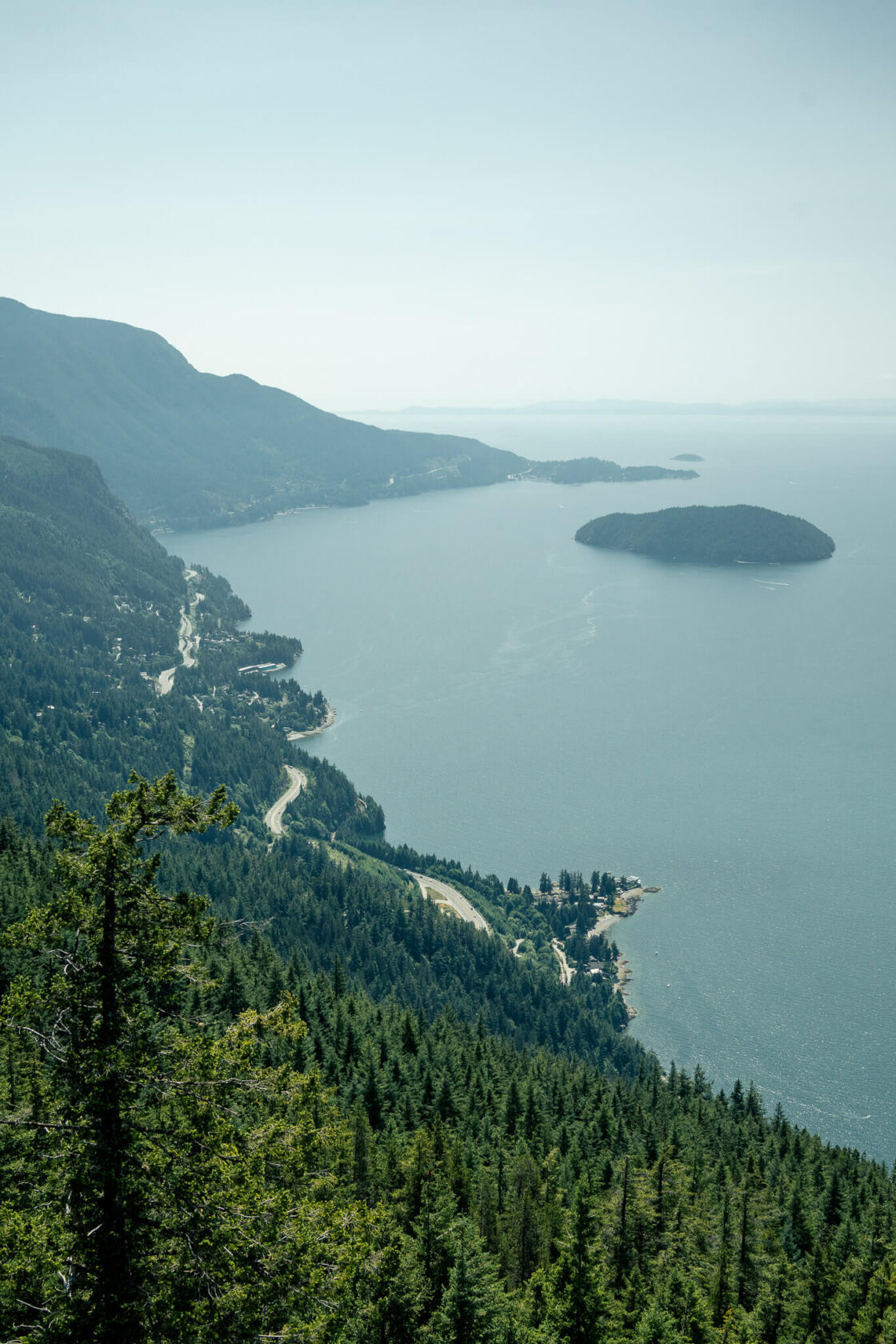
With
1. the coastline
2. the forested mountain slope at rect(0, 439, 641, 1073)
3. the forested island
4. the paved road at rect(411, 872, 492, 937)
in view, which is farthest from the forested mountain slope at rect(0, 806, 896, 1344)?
the paved road at rect(411, 872, 492, 937)

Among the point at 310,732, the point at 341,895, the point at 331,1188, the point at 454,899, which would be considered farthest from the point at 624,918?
the point at 331,1188

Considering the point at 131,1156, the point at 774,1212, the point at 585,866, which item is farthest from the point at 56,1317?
the point at 585,866

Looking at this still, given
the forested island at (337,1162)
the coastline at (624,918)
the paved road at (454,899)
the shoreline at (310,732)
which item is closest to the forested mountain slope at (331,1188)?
the forested island at (337,1162)

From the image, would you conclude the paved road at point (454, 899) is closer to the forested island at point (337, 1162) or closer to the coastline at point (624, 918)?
the coastline at point (624, 918)

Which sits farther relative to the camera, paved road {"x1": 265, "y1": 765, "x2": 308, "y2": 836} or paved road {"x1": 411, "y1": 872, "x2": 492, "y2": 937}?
paved road {"x1": 265, "y1": 765, "x2": 308, "y2": 836}

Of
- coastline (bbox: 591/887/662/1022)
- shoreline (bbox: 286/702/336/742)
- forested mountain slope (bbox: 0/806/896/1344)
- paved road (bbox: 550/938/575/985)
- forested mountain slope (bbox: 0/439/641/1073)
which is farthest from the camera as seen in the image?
shoreline (bbox: 286/702/336/742)

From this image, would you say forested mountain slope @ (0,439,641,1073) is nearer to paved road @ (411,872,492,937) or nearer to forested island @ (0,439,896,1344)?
forested island @ (0,439,896,1344)

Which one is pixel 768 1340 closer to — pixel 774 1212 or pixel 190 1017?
pixel 774 1212
